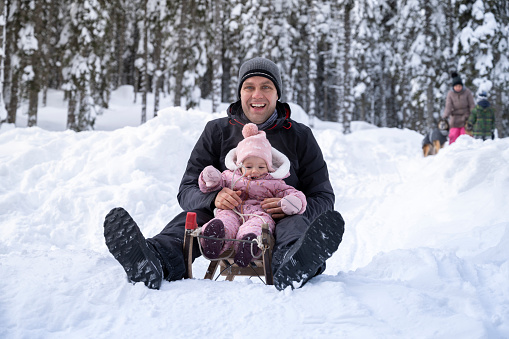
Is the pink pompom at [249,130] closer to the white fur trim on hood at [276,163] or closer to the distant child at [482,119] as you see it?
the white fur trim on hood at [276,163]

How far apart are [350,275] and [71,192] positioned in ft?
14.9

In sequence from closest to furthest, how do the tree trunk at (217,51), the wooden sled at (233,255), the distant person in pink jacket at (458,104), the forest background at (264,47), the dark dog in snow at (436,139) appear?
the wooden sled at (233,255) → the distant person in pink jacket at (458,104) → the dark dog in snow at (436,139) → the forest background at (264,47) → the tree trunk at (217,51)

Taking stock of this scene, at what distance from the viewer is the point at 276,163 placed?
3088mm

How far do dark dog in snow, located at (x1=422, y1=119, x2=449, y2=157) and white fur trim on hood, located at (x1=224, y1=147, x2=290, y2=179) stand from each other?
10.7m

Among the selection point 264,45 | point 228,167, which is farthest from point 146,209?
point 264,45

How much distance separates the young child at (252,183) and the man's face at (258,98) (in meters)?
0.27

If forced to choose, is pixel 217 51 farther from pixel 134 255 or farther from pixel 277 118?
pixel 134 255

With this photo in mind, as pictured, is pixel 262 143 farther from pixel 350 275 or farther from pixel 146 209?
pixel 146 209

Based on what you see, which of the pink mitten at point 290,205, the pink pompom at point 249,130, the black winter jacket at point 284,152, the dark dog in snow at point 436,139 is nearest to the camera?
the pink mitten at point 290,205

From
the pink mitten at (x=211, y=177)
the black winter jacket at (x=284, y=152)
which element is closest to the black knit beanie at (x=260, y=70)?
the black winter jacket at (x=284, y=152)

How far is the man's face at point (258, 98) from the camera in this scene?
327 cm

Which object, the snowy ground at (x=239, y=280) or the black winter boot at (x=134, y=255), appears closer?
the snowy ground at (x=239, y=280)

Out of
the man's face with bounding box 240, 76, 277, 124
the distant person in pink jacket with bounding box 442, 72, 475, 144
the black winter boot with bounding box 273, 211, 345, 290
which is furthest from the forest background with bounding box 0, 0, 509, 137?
the black winter boot with bounding box 273, 211, 345, 290

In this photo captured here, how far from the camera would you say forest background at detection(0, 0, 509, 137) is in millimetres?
16125
